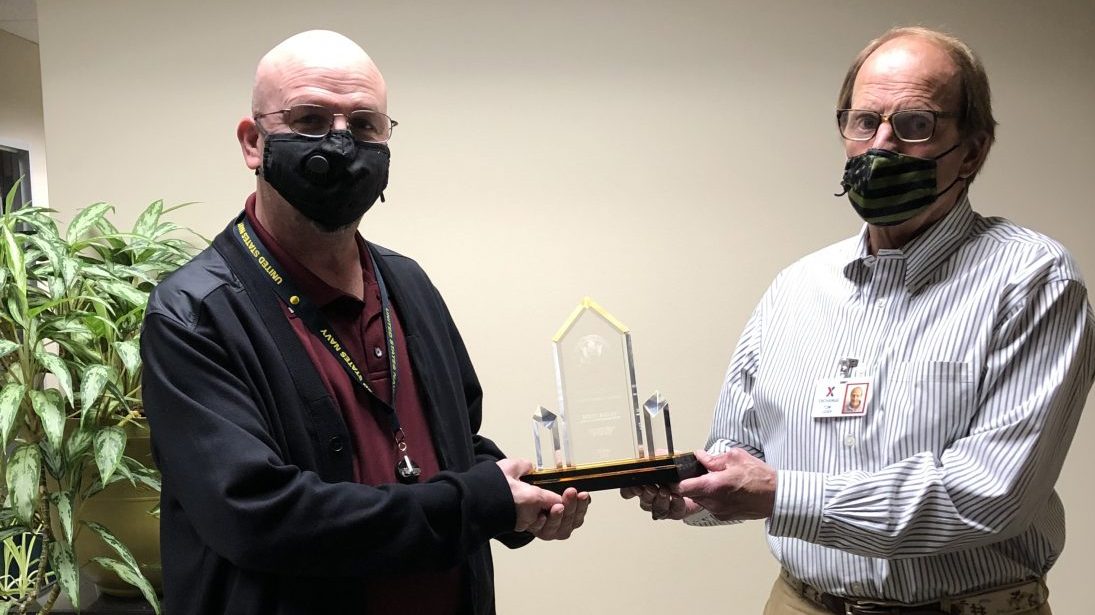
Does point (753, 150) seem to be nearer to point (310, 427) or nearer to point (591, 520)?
point (591, 520)

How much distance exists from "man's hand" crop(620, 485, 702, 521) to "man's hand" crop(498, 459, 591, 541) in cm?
17

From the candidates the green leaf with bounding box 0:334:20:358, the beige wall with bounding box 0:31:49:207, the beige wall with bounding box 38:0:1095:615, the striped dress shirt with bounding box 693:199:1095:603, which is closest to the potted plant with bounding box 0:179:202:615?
the green leaf with bounding box 0:334:20:358

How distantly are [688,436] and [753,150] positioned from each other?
1.04m

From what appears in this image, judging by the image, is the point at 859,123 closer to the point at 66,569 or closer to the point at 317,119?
the point at 317,119

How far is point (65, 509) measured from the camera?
8.01 ft

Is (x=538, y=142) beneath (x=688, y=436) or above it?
above

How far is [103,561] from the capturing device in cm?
253

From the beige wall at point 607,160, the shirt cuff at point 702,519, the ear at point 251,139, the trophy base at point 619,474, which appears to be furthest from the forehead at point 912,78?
the beige wall at point 607,160

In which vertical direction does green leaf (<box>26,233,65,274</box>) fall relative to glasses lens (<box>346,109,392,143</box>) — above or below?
below

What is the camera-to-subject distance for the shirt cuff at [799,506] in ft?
5.54

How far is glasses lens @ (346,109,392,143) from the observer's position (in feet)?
5.65

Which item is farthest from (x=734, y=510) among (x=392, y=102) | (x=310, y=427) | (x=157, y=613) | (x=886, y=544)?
(x=392, y=102)

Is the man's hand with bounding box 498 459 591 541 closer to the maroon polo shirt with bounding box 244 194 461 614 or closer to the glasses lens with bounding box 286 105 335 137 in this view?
the maroon polo shirt with bounding box 244 194 461 614

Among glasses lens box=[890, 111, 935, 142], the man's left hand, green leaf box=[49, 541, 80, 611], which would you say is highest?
glasses lens box=[890, 111, 935, 142]
